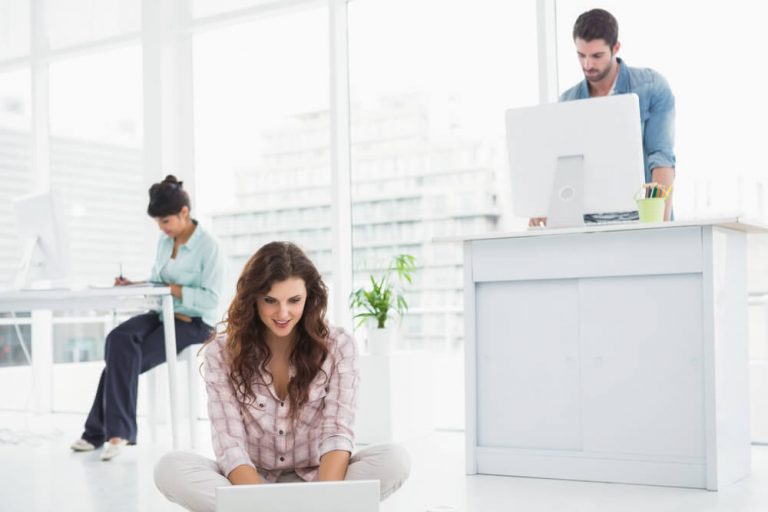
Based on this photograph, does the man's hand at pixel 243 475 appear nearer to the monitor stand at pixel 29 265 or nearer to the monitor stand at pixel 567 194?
the monitor stand at pixel 567 194

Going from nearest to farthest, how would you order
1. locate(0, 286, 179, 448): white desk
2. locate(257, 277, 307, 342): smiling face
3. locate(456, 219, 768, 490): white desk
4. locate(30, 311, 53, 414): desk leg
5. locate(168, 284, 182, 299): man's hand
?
locate(257, 277, 307, 342): smiling face, locate(456, 219, 768, 490): white desk, locate(0, 286, 179, 448): white desk, locate(168, 284, 182, 299): man's hand, locate(30, 311, 53, 414): desk leg

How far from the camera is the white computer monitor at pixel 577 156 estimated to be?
2949 millimetres

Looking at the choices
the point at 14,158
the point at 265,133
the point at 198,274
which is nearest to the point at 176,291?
the point at 198,274

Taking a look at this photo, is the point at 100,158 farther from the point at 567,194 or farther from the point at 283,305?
the point at 283,305

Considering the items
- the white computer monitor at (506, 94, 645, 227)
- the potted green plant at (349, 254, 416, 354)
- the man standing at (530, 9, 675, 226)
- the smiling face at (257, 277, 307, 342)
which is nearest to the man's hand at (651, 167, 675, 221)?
the man standing at (530, 9, 675, 226)

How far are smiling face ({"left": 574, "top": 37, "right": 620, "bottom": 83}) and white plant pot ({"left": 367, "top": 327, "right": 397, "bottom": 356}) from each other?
1.51 meters

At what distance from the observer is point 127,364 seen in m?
3.92

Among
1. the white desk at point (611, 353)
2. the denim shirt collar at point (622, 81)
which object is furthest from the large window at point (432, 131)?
the white desk at point (611, 353)

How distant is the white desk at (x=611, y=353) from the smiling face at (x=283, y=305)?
1.24 m

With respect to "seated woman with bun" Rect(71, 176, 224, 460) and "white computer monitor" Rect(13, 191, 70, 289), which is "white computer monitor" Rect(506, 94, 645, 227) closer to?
"seated woman with bun" Rect(71, 176, 224, 460)

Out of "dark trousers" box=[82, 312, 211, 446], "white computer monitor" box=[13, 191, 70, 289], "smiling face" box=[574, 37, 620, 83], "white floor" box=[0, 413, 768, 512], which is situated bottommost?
"white floor" box=[0, 413, 768, 512]

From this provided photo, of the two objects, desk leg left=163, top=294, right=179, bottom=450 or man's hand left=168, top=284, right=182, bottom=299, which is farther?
man's hand left=168, top=284, right=182, bottom=299

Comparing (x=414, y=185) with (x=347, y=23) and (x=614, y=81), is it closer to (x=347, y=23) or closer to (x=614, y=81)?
(x=347, y=23)

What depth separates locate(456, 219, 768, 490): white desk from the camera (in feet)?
9.20
